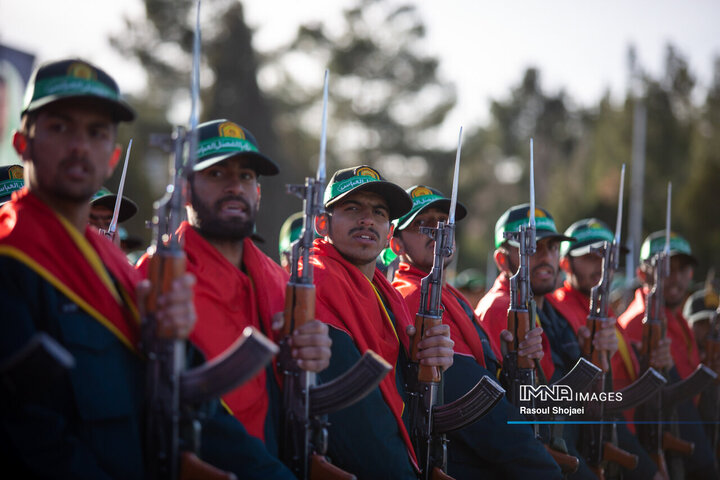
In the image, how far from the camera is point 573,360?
6219mm

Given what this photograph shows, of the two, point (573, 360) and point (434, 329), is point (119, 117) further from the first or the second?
point (573, 360)

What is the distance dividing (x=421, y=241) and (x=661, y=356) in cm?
299

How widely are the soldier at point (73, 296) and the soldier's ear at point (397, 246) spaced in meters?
2.91

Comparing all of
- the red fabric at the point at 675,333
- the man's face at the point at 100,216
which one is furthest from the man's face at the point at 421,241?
the red fabric at the point at 675,333

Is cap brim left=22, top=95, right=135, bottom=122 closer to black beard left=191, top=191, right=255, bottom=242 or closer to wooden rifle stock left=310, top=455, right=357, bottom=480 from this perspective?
black beard left=191, top=191, right=255, bottom=242

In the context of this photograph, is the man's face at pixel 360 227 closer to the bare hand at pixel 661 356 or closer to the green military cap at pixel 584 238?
the green military cap at pixel 584 238

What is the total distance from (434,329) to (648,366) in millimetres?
3309

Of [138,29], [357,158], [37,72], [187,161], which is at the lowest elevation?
[187,161]

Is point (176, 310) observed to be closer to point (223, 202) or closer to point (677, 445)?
point (223, 202)

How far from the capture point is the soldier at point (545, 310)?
5.89 metres

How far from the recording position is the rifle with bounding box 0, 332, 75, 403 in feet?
8.67

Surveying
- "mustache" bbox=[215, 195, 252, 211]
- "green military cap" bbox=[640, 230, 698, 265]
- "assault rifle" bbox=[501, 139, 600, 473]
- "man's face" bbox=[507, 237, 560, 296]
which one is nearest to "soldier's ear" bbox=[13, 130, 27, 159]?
"mustache" bbox=[215, 195, 252, 211]

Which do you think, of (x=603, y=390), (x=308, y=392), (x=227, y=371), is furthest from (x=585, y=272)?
(x=227, y=371)

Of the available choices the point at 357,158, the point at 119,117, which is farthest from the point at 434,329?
the point at 357,158
